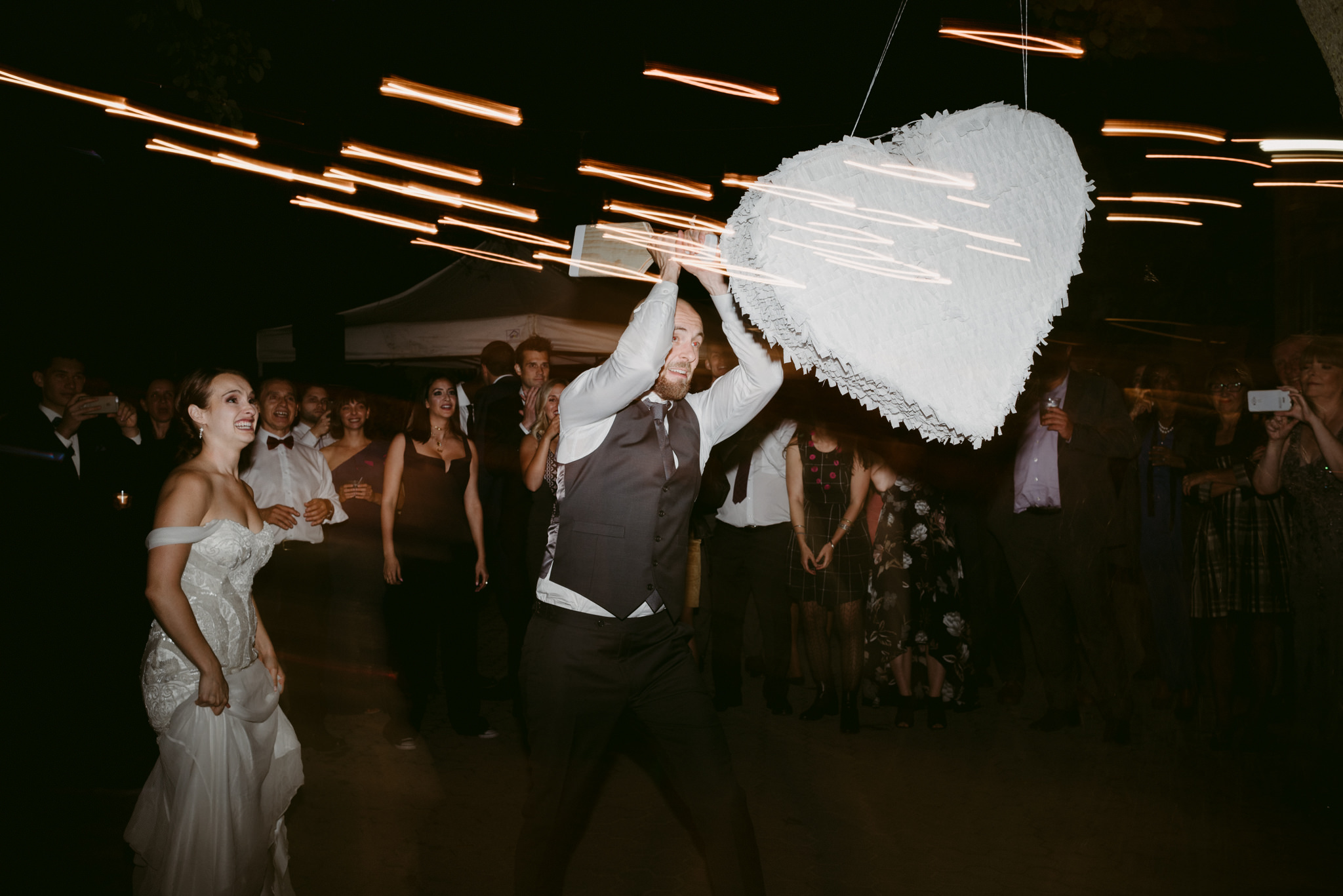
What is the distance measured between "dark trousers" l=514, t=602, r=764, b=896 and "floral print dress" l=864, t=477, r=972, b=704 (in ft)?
9.33

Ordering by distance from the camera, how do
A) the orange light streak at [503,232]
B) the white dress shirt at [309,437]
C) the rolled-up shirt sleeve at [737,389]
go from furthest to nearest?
the orange light streak at [503,232], the white dress shirt at [309,437], the rolled-up shirt sleeve at [737,389]

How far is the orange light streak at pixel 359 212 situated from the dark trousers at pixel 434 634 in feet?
27.4

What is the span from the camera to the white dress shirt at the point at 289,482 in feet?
→ 14.8

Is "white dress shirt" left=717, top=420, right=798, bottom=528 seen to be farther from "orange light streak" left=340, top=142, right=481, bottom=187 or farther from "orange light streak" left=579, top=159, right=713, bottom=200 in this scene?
"orange light streak" left=579, top=159, right=713, bottom=200

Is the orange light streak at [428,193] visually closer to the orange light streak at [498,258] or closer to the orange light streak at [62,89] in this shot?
the orange light streak at [498,258]

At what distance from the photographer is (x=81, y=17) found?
21.5 feet

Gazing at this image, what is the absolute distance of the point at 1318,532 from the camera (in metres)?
3.69

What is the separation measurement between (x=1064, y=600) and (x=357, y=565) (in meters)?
3.88

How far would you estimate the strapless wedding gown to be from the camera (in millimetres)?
2555

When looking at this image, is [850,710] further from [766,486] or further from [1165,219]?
[1165,219]

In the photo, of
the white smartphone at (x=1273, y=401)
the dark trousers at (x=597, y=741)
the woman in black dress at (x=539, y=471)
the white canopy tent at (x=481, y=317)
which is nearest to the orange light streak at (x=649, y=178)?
the white canopy tent at (x=481, y=317)

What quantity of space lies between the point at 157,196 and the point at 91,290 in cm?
155

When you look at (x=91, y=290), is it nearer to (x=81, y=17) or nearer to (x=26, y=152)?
(x=26, y=152)

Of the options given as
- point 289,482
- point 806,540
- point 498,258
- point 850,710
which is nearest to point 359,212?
point 498,258
